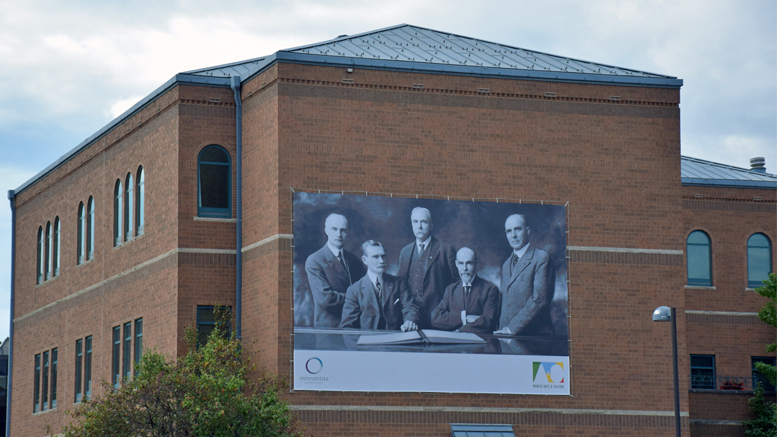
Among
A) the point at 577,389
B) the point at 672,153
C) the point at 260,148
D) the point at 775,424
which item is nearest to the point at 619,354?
the point at 577,389

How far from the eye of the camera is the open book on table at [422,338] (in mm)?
30328

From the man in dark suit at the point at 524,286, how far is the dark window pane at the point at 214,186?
7.53 meters

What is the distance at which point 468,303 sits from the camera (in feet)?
102

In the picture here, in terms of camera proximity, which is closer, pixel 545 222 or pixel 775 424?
pixel 545 222

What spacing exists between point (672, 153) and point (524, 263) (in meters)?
5.29

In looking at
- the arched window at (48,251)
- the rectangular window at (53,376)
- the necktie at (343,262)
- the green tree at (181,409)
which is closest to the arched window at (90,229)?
the arched window at (48,251)

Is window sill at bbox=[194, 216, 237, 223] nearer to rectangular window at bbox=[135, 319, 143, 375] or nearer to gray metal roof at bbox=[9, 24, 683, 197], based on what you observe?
gray metal roof at bbox=[9, 24, 683, 197]

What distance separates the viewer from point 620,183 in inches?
1289

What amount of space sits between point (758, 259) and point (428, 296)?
747 inches

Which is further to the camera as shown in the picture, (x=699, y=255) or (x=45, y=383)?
(x=699, y=255)

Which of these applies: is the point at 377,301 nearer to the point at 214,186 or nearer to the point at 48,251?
the point at 214,186

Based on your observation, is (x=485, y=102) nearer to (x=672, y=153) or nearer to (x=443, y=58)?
(x=443, y=58)

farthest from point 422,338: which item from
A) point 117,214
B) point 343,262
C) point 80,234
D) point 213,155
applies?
point 80,234

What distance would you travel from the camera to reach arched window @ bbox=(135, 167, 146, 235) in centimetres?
3491
